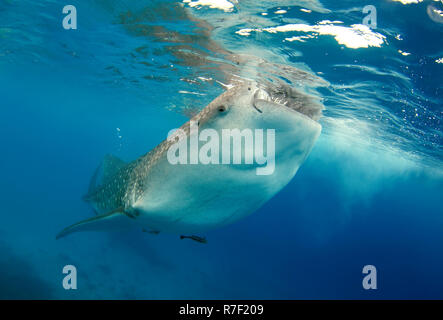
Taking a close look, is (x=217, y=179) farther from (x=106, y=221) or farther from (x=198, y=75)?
(x=198, y=75)

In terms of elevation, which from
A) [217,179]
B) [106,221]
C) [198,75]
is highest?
[198,75]

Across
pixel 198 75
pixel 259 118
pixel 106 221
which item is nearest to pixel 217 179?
pixel 259 118

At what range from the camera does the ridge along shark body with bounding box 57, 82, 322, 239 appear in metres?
1.79

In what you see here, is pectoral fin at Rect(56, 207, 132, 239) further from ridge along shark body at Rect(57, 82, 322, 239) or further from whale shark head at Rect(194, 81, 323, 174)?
whale shark head at Rect(194, 81, 323, 174)

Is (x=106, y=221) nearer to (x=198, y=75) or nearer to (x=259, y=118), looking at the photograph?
(x=259, y=118)

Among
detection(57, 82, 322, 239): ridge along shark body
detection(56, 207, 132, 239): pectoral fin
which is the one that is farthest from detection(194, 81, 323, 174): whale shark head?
detection(56, 207, 132, 239): pectoral fin

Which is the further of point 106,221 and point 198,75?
point 198,75

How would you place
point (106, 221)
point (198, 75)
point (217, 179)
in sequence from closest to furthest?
point (217, 179), point (106, 221), point (198, 75)

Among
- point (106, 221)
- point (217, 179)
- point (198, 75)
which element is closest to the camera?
point (217, 179)

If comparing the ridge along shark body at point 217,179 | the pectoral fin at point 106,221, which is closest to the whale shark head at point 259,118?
the ridge along shark body at point 217,179

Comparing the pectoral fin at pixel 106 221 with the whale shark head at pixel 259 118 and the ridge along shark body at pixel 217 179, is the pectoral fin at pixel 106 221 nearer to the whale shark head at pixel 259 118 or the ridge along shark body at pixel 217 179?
the ridge along shark body at pixel 217 179

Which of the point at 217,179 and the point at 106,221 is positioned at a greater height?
Answer: the point at 217,179

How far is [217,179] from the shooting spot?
2.13m
